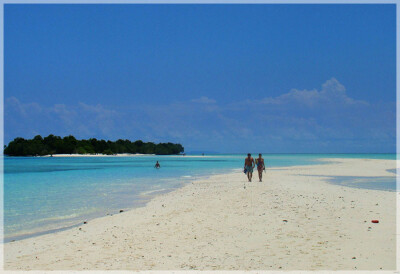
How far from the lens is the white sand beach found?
26.1 feet

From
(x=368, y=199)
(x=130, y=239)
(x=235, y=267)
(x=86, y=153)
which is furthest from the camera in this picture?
(x=86, y=153)

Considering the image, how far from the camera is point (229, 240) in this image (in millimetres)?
9805

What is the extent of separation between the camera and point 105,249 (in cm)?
941

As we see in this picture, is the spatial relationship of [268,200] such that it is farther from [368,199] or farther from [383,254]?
[383,254]

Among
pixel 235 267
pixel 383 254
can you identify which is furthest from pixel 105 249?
pixel 383 254

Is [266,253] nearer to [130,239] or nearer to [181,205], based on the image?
[130,239]

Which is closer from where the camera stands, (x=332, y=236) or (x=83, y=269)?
(x=83, y=269)

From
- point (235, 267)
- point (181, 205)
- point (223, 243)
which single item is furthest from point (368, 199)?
point (235, 267)

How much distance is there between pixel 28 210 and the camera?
17.1m

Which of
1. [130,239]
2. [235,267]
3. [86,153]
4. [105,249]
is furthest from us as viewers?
[86,153]

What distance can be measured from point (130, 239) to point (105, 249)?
1.09 metres

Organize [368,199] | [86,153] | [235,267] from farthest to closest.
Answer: [86,153]
[368,199]
[235,267]

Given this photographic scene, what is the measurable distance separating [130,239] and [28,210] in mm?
9221

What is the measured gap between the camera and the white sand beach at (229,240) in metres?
7.96
